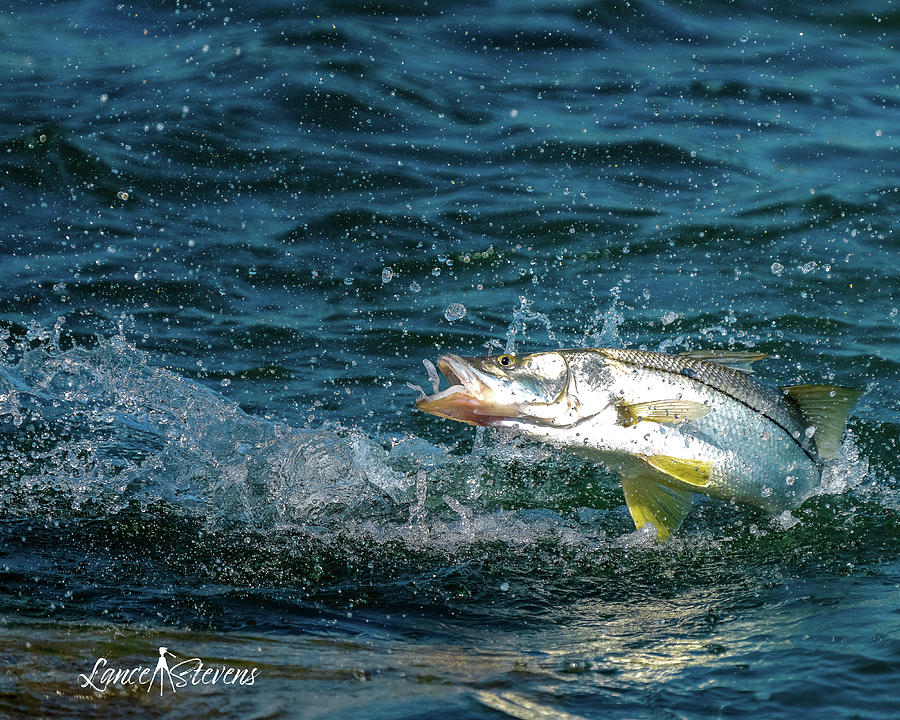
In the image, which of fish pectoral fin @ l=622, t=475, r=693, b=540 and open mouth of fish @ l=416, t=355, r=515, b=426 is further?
fish pectoral fin @ l=622, t=475, r=693, b=540

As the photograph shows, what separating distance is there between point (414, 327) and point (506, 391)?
3.61 meters

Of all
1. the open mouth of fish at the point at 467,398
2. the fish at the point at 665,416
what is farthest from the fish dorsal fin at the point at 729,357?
the open mouth of fish at the point at 467,398

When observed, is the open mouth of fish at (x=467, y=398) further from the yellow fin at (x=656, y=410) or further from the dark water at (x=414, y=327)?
the dark water at (x=414, y=327)

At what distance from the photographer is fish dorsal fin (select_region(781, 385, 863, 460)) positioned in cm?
482

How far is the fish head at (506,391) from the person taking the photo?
173 inches

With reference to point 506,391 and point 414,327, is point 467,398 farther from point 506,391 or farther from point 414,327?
point 414,327

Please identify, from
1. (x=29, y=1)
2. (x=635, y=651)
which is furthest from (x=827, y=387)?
(x=29, y=1)

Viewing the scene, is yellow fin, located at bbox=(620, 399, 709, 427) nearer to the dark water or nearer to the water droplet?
the dark water

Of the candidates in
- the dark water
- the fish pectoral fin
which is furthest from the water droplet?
the fish pectoral fin

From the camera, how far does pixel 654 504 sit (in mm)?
4836

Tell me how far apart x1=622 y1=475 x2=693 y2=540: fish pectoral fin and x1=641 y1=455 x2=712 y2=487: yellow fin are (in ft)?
0.67

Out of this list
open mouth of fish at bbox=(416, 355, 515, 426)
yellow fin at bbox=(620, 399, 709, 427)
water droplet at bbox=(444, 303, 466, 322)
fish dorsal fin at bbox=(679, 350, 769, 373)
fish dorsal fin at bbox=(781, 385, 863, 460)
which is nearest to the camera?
open mouth of fish at bbox=(416, 355, 515, 426)

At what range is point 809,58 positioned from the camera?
517 inches

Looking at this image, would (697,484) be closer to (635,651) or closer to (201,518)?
(635,651)
